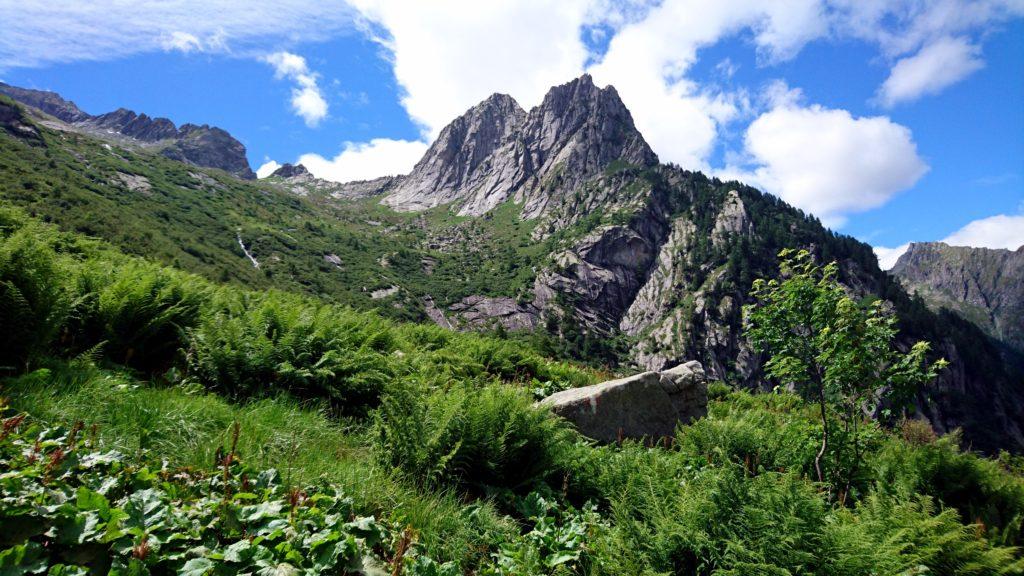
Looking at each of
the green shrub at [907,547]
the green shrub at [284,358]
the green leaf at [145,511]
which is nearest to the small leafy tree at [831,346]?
the green shrub at [907,547]

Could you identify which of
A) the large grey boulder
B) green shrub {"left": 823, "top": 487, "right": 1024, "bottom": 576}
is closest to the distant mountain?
the large grey boulder

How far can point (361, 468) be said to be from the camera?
418 cm

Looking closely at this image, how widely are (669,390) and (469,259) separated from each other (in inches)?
7365

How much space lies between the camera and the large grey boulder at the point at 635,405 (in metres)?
7.87

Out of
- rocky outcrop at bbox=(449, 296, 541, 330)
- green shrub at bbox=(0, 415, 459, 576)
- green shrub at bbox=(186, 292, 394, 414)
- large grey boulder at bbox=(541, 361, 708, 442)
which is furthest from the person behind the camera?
rocky outcrop at bbox=(449, 296, 541, 330)

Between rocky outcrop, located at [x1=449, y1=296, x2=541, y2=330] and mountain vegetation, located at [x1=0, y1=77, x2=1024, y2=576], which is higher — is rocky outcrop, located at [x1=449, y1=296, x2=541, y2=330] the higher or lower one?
the higher one

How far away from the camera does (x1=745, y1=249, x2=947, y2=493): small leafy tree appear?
6164 mm

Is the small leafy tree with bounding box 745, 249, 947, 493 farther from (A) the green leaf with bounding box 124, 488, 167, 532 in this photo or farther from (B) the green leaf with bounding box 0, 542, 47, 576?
(B) the green leaf with bounding box 0, 542, 47, 576

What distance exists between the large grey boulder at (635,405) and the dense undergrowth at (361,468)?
96cm

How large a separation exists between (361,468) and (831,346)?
6.78 meters

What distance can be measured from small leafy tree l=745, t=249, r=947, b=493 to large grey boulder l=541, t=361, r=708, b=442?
2365 mm

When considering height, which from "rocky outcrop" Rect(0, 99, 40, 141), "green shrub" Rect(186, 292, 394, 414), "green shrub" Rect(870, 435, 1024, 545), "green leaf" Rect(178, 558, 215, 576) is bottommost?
"green shrub" Rect(870, 435, 1024, 545)

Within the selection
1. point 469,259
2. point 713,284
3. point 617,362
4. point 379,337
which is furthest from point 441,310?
point 379,337

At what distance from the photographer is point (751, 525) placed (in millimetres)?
3332
